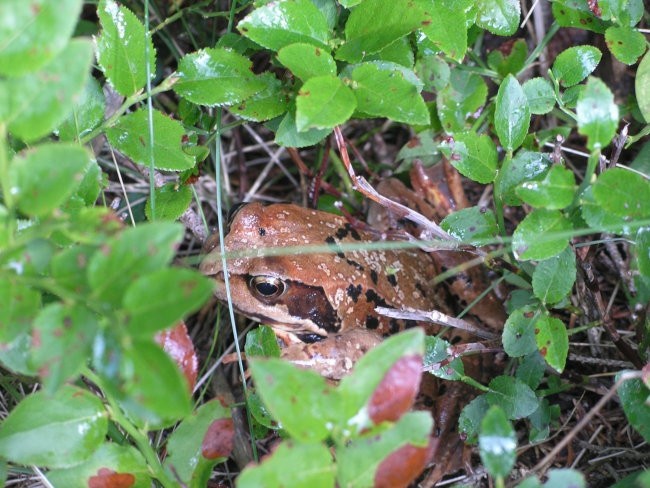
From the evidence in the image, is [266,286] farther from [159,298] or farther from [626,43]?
[626,43]

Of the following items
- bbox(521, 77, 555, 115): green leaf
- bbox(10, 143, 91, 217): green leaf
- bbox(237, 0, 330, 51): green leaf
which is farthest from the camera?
bbox(521, 77, 555, 115): green leaf

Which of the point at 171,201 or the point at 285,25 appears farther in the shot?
the point at 171,201

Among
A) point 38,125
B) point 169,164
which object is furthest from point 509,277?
point 38,125

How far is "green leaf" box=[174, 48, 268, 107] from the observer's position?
2.10m

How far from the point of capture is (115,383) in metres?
1.20

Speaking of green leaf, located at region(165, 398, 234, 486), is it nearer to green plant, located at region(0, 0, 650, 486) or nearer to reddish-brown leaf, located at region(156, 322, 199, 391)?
green plant, located at region(0, 0, 650, 486)

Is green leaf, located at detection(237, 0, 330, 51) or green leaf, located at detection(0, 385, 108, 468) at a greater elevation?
green leaf, located at detection(237, 0, 330, 51)

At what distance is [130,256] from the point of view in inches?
47.9

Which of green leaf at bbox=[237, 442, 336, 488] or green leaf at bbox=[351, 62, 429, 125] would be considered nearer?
green leaf at bbox=[237, 442, 336, 488]

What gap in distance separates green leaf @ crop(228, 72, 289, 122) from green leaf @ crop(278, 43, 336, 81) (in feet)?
0.87

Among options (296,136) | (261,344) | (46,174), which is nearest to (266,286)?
(261,344)

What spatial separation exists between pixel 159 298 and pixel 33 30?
0.56 meters

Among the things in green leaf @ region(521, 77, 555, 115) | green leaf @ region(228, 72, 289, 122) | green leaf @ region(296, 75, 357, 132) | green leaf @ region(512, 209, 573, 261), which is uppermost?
green leaf @ region(296, 75, 357, 132)

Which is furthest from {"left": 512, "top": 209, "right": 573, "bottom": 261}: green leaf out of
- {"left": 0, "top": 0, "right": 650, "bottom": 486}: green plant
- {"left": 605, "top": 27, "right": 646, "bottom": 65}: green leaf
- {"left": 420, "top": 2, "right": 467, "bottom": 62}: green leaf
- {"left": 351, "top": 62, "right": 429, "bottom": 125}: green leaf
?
{"left": 605, "top": 27, "right": 646, "bottom": 65}: green leaf
